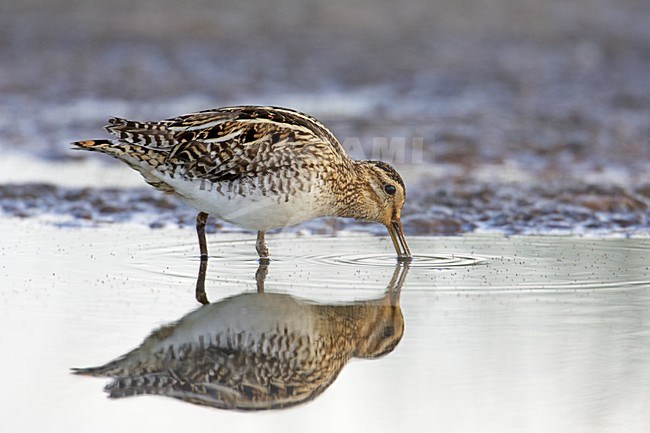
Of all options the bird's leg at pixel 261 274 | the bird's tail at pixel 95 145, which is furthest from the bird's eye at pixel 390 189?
the bird's tail at pixel 95 145

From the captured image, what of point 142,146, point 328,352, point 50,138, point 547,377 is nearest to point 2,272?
point 142,146

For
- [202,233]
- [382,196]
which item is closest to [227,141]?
[202,233]

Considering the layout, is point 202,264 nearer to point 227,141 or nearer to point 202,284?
point 202,284

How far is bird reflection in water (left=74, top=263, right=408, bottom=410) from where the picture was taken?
5887 millimetres

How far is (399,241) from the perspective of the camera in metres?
9.95

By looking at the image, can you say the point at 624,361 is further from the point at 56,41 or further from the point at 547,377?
the point at 56,41

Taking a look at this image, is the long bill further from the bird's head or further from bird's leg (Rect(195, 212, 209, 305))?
bird's leg (Rect(195, 212, 209, 305))

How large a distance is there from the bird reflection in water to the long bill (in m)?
1.31

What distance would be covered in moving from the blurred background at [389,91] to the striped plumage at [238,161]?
Answer: 175 cm

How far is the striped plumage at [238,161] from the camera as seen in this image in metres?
9.12

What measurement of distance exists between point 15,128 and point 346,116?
15.3 feet

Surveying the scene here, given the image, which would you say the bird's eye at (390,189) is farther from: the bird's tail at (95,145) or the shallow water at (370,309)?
the bird's tail at (95,145)

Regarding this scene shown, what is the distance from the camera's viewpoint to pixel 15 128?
1595cm

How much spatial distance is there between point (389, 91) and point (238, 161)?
1017 cm
